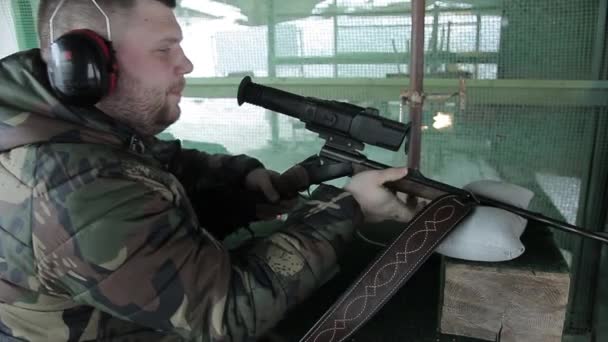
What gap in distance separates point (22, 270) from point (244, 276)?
13.0 inches

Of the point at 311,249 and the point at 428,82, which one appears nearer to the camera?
the point at 311,249

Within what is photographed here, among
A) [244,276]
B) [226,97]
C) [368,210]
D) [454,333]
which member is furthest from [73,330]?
[226,97]

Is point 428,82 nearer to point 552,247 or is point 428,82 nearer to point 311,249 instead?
point 552,247

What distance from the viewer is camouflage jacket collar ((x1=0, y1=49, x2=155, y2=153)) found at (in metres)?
0.68

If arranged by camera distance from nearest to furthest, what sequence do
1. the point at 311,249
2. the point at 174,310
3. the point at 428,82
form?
1. the point at 174,310
2. the point at 311,249
3. the point at 428,82

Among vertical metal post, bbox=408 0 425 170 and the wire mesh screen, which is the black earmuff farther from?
the wire mesh screen

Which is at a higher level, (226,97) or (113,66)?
(113,66)

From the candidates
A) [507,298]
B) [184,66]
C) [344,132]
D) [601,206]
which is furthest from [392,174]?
[601,206]

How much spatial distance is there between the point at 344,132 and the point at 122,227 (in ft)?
1.78

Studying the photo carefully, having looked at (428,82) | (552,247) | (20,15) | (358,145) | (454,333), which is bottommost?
(454,333)

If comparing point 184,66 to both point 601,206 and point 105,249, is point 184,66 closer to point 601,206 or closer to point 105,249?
point 105,249

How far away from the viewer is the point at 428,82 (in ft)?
4.83

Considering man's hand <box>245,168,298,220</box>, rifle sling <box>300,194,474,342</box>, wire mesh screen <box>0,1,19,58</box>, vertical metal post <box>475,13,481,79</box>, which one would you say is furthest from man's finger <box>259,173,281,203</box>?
wire mesh screen <box>0,1,19,58</box>

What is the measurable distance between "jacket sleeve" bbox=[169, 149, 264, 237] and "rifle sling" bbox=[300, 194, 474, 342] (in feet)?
1.39
